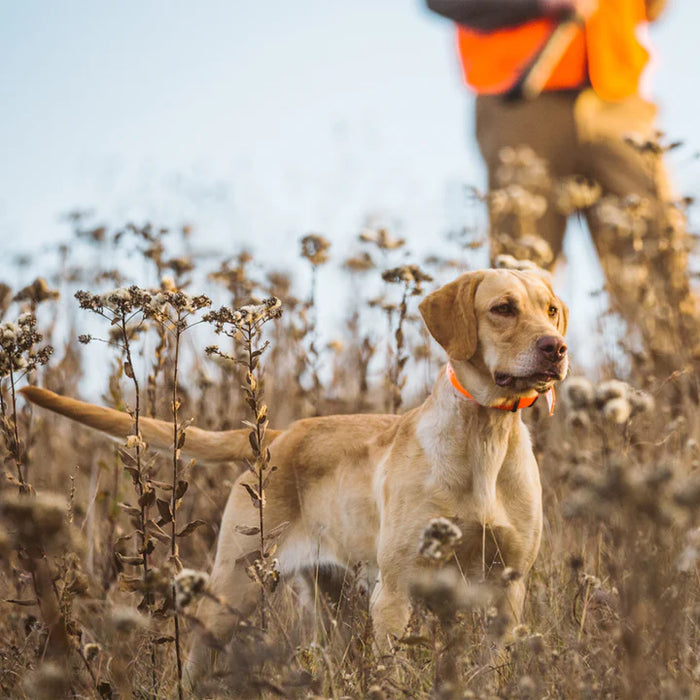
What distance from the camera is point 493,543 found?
9.28 feet

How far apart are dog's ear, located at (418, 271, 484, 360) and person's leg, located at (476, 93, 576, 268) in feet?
5.84

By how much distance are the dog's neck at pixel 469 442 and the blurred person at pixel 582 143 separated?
166 centimetres

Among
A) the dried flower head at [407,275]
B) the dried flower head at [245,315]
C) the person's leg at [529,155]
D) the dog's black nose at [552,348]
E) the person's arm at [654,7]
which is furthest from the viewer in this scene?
the person's arm at [654,7]

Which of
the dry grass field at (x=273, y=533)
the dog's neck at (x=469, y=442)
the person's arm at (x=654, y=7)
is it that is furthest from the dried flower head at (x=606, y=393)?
the person's arm at (x=654, y=7)

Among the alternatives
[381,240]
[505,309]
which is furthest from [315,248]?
[505,309]

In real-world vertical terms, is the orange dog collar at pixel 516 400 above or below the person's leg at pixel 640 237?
below

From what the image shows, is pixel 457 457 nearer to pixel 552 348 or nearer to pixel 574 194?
pixel 552 348

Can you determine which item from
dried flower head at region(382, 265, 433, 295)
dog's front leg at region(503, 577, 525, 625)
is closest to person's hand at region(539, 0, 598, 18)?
dried flower head at region(382, 265, 433, 295)

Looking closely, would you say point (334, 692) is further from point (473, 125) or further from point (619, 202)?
point (473, 125)

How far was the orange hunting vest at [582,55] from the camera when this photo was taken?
15.5 ft

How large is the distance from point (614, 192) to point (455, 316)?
8.62 ft

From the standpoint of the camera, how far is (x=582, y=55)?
4.86 metres

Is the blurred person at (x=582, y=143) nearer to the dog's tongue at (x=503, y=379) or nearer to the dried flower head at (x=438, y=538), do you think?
the dog's tongue at (x=503, y=379)

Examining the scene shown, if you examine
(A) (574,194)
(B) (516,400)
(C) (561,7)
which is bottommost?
(B) (516,400)
